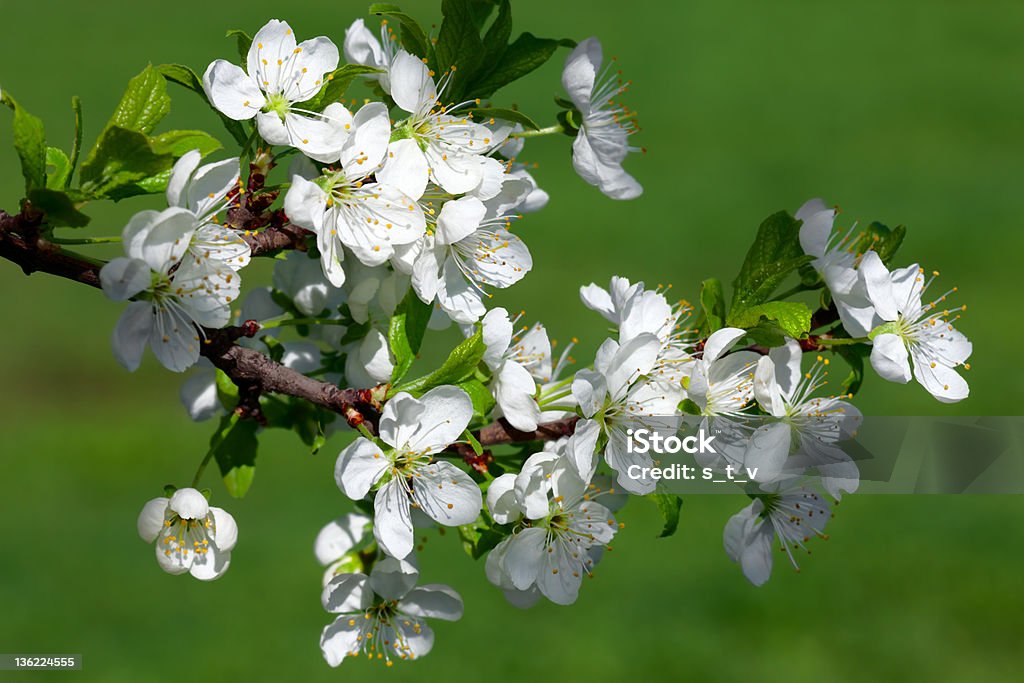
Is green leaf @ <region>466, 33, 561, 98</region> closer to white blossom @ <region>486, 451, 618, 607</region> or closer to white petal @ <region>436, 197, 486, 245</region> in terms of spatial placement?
white petal @ <region>436, 197, 486, 245</region>

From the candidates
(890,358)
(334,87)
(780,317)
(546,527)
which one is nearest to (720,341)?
(780,317)

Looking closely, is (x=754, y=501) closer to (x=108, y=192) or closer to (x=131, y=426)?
(x=108, y=192)

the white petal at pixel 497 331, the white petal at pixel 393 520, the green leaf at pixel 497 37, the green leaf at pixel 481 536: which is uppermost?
the green leaf at pixel 497 37

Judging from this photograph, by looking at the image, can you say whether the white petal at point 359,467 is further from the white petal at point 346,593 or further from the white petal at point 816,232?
the white petal at point 816,232

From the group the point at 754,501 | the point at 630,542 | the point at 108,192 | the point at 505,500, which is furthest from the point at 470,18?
the point at 630,542

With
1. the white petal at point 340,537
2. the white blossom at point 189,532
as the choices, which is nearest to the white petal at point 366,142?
the white blossom at point 189,532

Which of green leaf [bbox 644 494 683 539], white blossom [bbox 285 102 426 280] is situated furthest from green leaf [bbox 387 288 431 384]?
green leaf [bbox 644 494 683 539]
